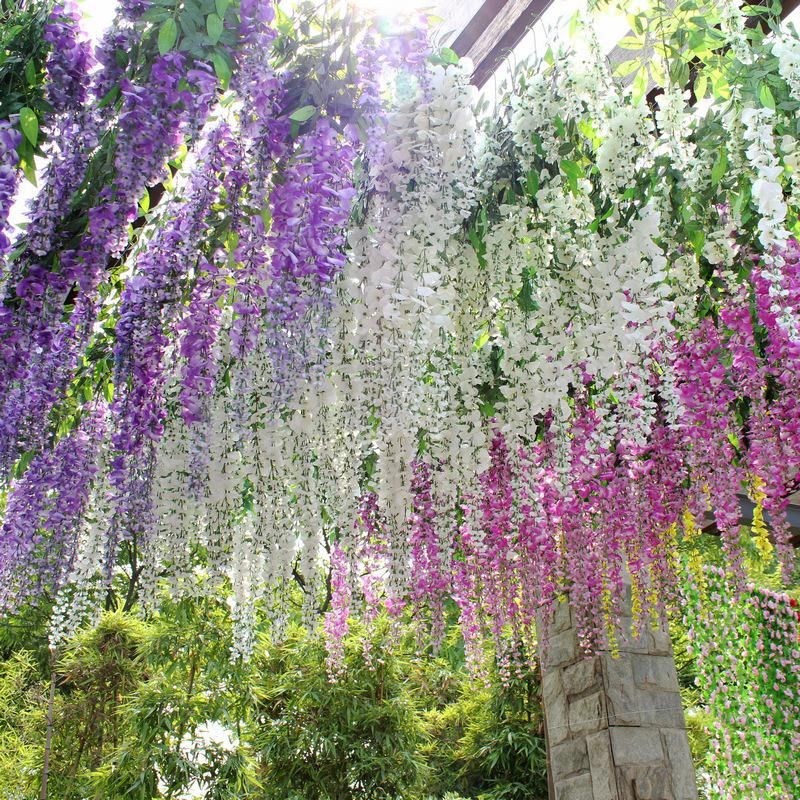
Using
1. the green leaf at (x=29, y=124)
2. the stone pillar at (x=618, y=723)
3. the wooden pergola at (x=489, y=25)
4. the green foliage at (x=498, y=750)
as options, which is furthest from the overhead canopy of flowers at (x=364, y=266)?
the green foliage at (x=498, y=750)

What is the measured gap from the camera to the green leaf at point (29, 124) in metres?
1.66

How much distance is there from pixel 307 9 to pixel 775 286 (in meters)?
1.29

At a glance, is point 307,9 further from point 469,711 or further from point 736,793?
point 469,711

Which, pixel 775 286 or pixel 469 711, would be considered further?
pixel 469 711

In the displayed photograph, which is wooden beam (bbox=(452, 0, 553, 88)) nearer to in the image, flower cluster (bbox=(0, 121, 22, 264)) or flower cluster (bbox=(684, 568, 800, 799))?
flower cluster (bbox=(0, 121, 22, 264))

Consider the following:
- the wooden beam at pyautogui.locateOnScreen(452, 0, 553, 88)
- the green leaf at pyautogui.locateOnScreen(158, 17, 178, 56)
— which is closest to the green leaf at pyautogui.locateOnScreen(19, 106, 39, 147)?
the green leaf at pyautogui.locateOnScreen(158, 17, 178, 56)

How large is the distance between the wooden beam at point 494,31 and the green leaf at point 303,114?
887 millimetres

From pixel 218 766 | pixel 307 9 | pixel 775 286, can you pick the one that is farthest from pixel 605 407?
pixel 218 766

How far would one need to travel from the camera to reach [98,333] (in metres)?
2.52

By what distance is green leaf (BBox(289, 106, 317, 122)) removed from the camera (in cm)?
171

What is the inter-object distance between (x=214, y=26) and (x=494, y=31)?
1.20m

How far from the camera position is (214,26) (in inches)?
64.2

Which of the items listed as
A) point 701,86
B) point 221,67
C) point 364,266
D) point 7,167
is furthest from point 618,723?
point 7,167

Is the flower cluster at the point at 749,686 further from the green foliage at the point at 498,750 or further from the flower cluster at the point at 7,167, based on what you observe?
the flower cluster at the point at 7,167
